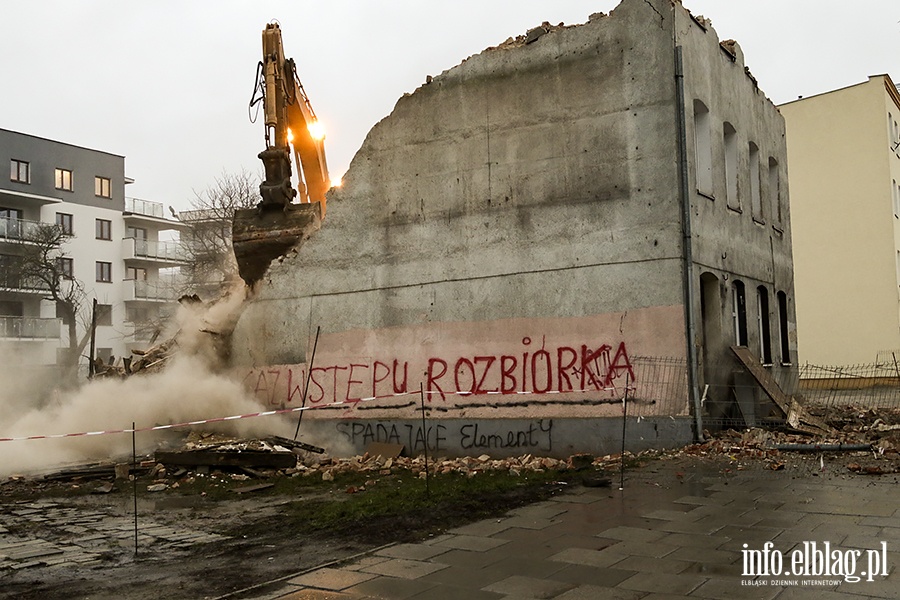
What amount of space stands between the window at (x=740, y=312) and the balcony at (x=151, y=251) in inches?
1549

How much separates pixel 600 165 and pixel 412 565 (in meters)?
8.89

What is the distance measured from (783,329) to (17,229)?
126ft

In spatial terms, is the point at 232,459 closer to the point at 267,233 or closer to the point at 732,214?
the point at 267,233

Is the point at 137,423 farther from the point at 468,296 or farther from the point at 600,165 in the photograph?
the point at 600,165

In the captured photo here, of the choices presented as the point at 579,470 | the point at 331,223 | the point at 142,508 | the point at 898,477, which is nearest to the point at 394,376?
the point at 331,223

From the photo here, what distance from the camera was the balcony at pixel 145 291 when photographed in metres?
49.4

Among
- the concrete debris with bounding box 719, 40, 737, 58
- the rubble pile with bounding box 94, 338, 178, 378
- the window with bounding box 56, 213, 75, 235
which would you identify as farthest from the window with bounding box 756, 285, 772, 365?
the window with bounding box 56, 213, 75, 235

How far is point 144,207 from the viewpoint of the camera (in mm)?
52156

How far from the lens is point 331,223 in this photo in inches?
640

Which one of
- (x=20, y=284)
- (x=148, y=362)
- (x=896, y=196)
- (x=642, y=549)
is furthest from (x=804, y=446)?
(x=20, y=284)

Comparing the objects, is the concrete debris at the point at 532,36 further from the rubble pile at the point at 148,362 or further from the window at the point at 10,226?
the window at the point at 10,226

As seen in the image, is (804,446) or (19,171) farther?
(19,171)

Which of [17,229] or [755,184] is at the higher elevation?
[17,229]

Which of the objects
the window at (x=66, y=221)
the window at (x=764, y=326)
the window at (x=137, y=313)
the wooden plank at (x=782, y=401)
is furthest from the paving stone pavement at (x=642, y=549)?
the window at (x=137, y=313)
